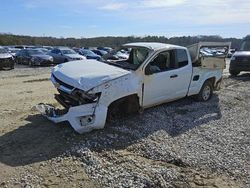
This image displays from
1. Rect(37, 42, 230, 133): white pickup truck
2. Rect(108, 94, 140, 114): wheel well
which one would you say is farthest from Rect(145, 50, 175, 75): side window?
Rect(108, 94, 140, 114): wheel well

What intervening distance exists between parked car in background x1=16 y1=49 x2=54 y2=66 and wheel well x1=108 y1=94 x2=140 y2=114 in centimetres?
→ 2146

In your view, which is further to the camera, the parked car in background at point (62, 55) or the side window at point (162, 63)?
the parked car in background at point (62, 55)

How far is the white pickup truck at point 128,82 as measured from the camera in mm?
6922

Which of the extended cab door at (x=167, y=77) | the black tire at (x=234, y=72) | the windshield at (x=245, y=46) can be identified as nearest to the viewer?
the extended cab door at (x=167, y=77)

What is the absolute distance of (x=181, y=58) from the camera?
9.77 m

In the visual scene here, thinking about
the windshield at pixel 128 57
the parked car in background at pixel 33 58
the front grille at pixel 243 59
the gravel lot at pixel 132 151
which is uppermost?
the windshield at pixel 128 57

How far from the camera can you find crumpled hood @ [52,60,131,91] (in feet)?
22.8

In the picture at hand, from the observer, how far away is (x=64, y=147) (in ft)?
21.0

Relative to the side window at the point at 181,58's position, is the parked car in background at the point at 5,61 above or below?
below

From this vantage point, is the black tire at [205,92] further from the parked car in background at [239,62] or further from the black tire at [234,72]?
the black tire at [234,72]

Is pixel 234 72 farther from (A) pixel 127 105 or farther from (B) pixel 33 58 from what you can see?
(B) pixel 33 58

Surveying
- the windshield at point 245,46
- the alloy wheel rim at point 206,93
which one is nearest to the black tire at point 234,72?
the windshield at point 245,46

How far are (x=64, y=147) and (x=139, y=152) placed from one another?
53.1 inches

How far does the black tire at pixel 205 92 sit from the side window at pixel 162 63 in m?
2.03
